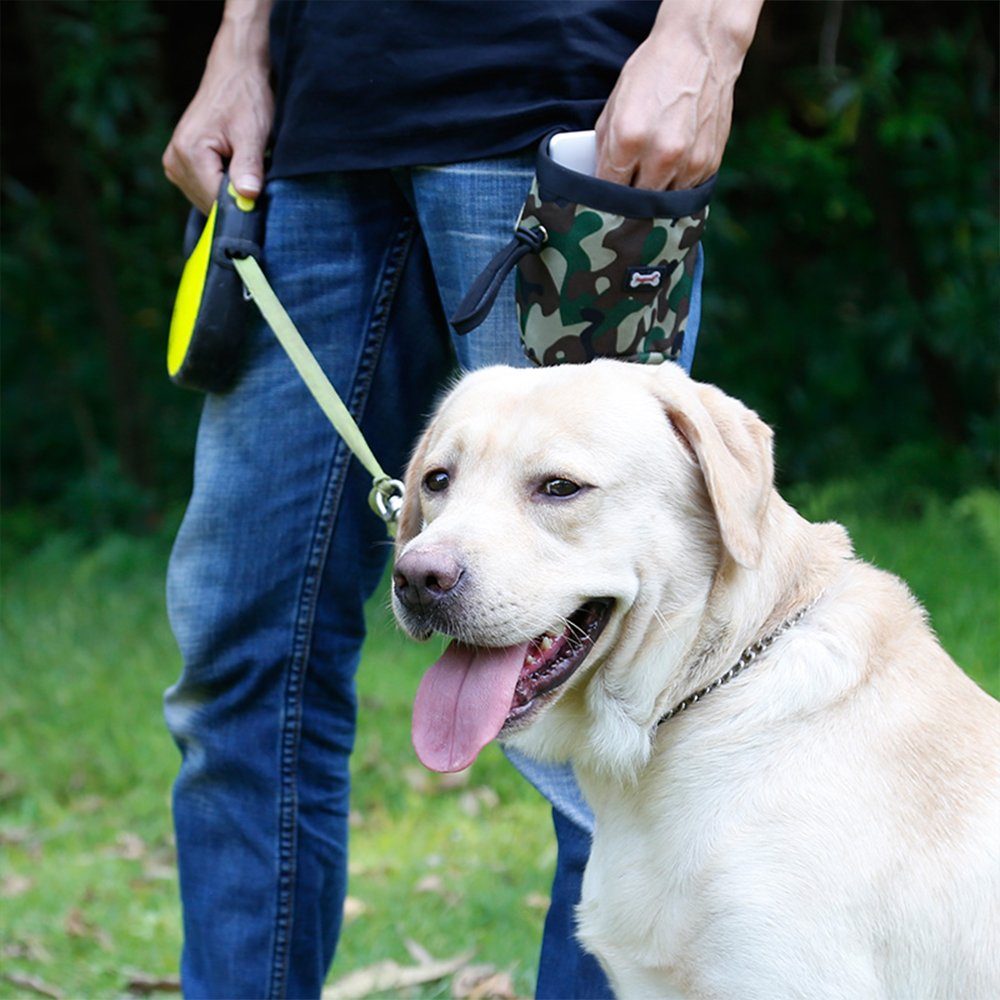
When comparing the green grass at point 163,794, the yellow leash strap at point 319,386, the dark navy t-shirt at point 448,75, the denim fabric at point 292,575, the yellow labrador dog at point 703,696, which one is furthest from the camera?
the green grass at point 163,794

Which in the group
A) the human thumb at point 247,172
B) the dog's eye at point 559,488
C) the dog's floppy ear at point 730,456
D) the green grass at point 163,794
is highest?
the human thumb at point 247,172

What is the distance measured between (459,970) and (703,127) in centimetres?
213

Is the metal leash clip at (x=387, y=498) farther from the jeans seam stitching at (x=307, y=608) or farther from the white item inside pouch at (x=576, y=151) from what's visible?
the white item inside pouch at (x=576, y=151)

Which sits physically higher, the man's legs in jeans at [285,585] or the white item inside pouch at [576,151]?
the white item inside pouch at [576,151]

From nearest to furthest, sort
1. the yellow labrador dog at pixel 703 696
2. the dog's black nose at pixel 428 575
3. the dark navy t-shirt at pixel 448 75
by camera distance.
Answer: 1. the yellow labrador dog at pixel 703 696
2. the dog's black nose at pixel 428 575
3. the dark navy t-shirt at pixel 448 75

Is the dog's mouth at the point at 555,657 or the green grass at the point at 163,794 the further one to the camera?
the green grass at the point at 163,794

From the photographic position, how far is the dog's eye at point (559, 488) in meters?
2.44

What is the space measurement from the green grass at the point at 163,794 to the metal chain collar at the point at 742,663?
1372 mm

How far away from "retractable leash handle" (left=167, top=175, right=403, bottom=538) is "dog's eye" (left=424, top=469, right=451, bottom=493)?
0.38 ft

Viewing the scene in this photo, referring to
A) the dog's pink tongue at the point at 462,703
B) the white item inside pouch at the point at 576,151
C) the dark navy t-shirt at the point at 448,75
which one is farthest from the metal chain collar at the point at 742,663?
the dark navy t-shirt at the point at 448,75

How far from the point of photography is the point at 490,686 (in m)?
2.36

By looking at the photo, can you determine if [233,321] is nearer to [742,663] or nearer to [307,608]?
[307,608]

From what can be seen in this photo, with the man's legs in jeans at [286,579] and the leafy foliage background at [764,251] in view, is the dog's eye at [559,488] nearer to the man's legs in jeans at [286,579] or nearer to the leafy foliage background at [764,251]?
the man's legs in jeans at [286,579]

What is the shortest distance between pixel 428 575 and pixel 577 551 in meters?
0.26
